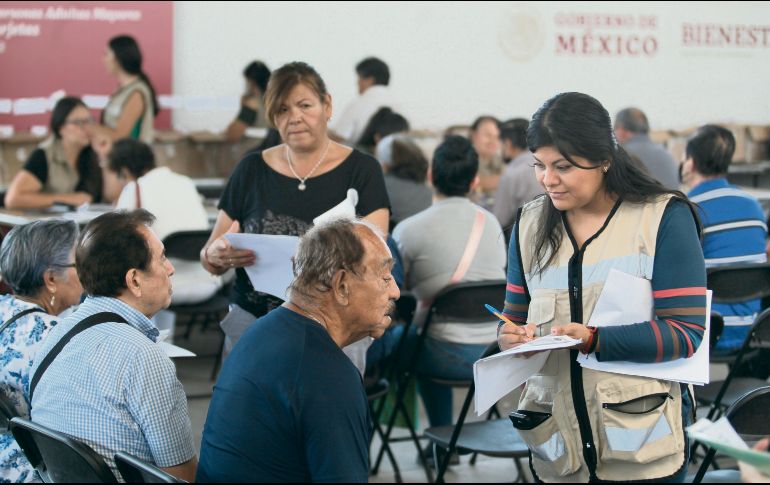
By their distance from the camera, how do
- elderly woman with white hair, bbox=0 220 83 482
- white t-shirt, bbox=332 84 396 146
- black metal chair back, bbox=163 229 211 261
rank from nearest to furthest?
elderly woman with white hair, bbox=0 220 83 482, black metal chair back, bbox=163 229 211 261, white t-shirt, bbox=332 84 396 146

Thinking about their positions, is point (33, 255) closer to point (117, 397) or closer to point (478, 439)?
point (117, 397)

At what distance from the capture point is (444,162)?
14.1 ft

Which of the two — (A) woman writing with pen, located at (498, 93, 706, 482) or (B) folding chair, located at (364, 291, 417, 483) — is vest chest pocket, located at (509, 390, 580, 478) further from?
(B) folding chair, located at (364, 291, 417, 483)

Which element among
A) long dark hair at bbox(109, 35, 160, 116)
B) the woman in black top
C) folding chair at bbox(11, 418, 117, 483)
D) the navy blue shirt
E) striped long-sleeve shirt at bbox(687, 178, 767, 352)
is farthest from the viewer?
long dark hair at bbox(109, 35, 160, 116)

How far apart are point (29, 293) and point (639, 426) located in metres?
1.69

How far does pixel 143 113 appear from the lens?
6922 millimetres

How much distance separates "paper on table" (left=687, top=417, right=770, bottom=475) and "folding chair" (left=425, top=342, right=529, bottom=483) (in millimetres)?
1623

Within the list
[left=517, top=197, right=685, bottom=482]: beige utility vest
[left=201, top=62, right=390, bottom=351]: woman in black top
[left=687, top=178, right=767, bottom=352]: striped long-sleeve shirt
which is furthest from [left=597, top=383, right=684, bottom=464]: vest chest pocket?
[left=687, top=178, right=767, bottom=352]: striped long-sleeve shirt

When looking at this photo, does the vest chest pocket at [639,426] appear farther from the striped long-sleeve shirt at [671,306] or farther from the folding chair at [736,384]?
the folding chair at [736,384]

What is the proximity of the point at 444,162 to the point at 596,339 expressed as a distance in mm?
2145

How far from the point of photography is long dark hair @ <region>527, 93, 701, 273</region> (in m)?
2.25

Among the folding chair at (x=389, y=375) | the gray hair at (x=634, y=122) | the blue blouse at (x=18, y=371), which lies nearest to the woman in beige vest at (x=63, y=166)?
the folding chair at (x=389, y=375)

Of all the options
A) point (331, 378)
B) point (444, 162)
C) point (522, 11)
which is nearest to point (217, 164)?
point (522, 11)

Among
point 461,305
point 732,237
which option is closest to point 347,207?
point 461,305
